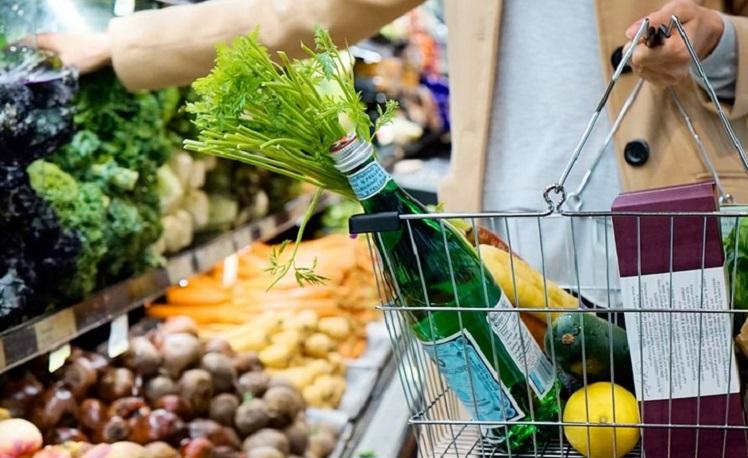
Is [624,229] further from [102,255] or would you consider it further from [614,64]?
[102,255]

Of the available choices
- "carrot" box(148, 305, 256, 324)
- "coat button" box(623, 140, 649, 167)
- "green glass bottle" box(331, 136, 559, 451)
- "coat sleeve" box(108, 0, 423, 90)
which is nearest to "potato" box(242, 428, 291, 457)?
"carrot" box(148, 305, 256, 324)

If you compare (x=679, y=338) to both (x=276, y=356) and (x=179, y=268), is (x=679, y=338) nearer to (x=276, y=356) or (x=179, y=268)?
(x=179, y=268)

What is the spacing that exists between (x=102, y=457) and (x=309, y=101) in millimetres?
1072

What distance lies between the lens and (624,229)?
92 centimetres

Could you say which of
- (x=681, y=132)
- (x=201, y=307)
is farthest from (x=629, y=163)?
(x=201, y=307)

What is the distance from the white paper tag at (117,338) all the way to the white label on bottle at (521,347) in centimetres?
121

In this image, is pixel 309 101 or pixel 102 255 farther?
pixel 102 255

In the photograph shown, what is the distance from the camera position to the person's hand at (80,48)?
1.80 m

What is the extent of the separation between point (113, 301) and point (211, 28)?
60 centimetres

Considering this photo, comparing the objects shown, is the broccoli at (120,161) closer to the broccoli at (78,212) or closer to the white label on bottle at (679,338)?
the broccoli at (78,212)

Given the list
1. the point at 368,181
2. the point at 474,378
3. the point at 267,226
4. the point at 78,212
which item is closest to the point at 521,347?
the point at 474,378

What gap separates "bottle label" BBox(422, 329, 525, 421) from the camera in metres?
0.98

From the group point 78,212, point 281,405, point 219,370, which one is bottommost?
point 281,405

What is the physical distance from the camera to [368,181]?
0.92 metres
